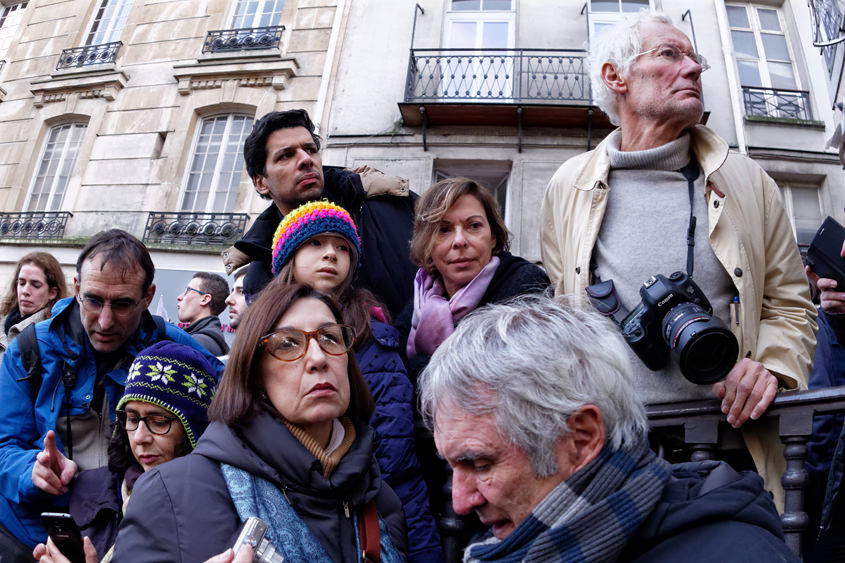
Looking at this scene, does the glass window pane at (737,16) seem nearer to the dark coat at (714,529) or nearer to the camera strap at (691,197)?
the camera strap at (691,197)

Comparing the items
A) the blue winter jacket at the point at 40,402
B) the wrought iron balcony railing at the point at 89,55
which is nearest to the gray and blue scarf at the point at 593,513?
the blue winter jacket at the point at 40,402

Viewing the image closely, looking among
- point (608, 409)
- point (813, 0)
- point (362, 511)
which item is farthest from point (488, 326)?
point (813, 0)

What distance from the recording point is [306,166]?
3148mm

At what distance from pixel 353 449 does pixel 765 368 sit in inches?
51.3

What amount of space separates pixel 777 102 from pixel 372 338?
11.1 m

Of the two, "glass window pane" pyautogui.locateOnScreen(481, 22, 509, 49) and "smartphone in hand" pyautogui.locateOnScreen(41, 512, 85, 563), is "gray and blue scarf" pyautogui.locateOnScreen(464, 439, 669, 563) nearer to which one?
"smartphone in hand" pyautogui.locateOnScreen(41, 512, 85, 563)

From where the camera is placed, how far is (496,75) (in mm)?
10445

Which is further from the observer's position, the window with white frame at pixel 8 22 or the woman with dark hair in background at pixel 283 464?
the window with white frame at pixel 8 22

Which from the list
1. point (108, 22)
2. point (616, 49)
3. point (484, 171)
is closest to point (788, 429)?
point (616, 49)

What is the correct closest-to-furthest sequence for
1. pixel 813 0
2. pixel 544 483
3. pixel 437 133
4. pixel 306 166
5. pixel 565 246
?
pixel 544 483 < pixel 565 246 < pixel 306 166 < pixel 813 0 < pixel 437 133

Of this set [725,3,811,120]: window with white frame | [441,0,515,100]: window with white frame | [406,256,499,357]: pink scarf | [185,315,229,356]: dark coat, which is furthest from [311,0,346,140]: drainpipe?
[406,256,499,357]: pink scarf

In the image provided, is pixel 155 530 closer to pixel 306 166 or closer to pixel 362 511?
pixel 362 511

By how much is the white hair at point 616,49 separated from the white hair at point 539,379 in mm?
1619

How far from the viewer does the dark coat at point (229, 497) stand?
1504 millimetres
